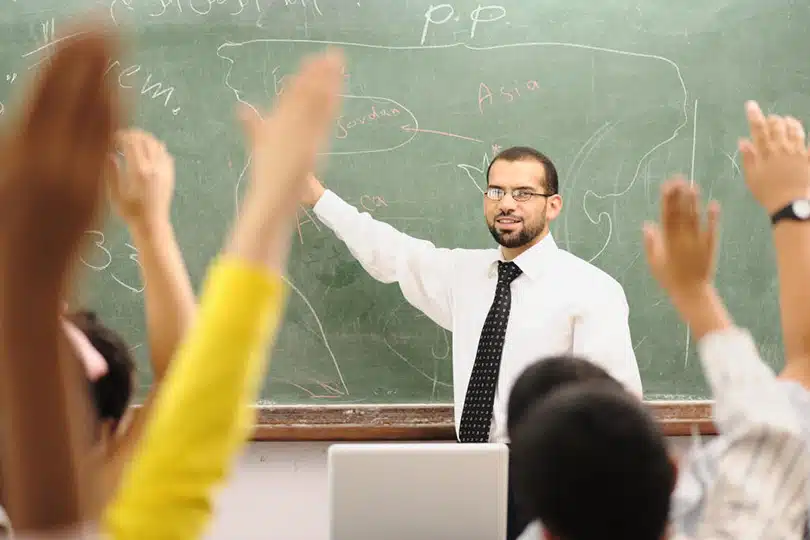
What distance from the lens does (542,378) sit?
1.22m

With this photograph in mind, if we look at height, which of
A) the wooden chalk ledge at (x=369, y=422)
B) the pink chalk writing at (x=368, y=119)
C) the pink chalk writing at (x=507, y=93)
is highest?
the pink chalk writing at (x=507, y=93)

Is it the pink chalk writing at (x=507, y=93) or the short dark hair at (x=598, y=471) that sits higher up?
the pink chalk writing at (x=507, y=93)

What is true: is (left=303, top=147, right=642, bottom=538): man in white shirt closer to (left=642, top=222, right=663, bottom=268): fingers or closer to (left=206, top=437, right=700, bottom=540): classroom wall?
(left=206, top=437, right=700, bottom=540): classroom wall

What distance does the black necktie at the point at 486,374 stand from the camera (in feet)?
7.89

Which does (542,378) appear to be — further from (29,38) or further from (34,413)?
(29,38)

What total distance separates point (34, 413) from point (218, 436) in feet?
0.40

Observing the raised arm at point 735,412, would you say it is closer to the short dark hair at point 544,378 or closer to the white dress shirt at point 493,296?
the short dark hair at point 544,378

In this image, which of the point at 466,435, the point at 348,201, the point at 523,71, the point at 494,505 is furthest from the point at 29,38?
the point at 494,505

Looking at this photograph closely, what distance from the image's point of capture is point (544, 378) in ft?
4.00

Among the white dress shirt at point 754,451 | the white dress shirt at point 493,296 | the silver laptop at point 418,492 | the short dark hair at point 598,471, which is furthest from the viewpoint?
the white dress shirt at point 493,296

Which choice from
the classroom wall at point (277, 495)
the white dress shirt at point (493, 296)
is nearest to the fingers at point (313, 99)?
the white dress shirt at point (493, 296)

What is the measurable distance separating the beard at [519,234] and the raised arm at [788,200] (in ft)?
4.96

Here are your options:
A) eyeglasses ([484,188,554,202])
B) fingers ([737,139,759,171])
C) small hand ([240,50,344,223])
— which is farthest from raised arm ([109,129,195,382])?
eyeglasses ([484,188,554,202])

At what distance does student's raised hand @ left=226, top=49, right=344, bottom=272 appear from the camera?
17.2 inches
